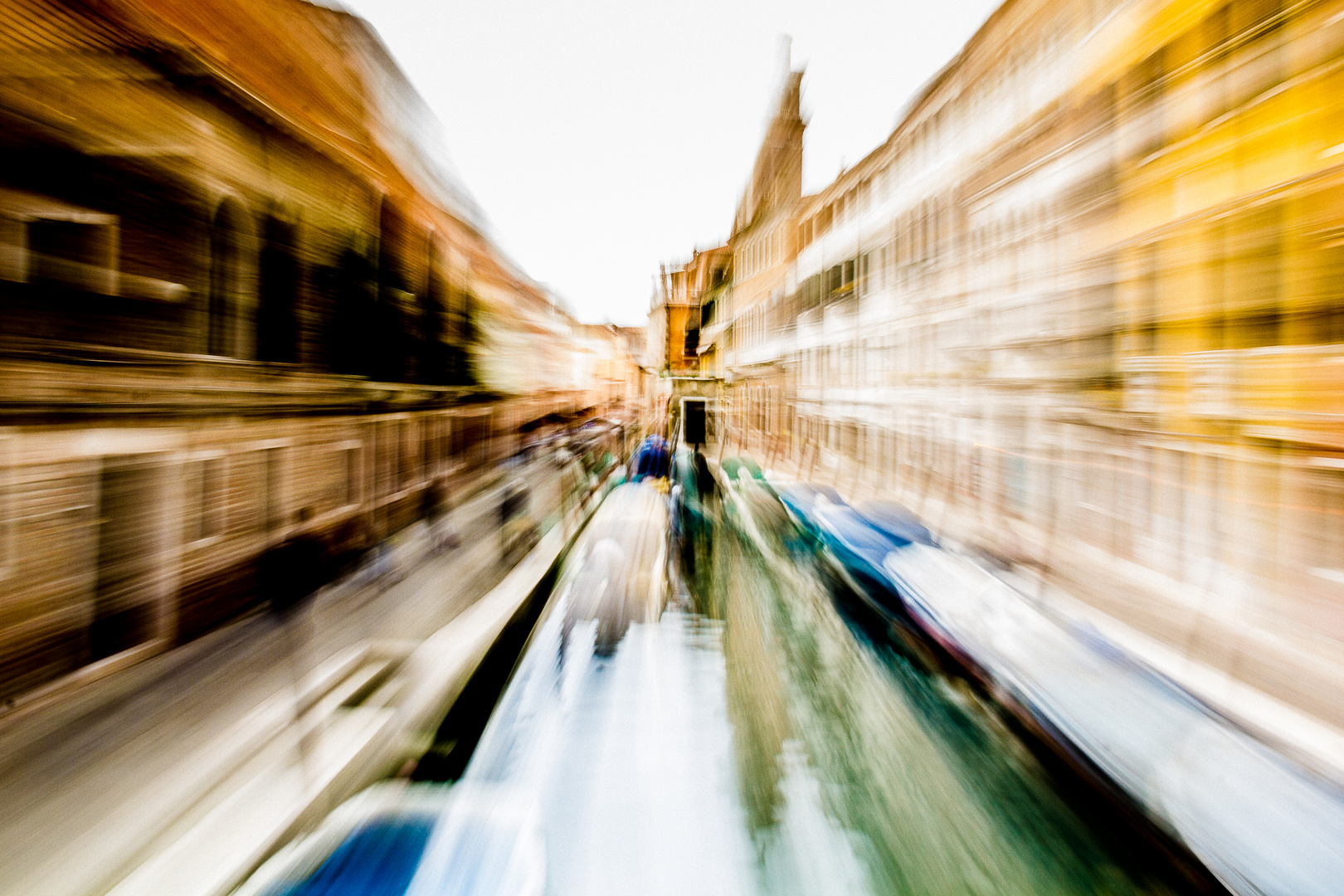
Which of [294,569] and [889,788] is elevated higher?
[294,569]

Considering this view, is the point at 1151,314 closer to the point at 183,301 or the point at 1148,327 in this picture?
the point at 1148,327

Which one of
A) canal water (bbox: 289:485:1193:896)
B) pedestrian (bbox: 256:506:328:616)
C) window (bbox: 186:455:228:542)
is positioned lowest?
canal water (bbox: 289:485:1193:896)

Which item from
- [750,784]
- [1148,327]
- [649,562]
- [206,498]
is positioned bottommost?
[750,784]

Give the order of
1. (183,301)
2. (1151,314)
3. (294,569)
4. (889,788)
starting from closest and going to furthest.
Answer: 1. (889,788)
2. (183,301)
3. (1151,314)
4. (294,569)

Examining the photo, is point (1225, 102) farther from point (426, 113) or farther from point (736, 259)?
point (736, 259)

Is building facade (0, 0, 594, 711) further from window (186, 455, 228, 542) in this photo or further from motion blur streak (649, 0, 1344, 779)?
motion blur streak (649, 0, 1344, 779)

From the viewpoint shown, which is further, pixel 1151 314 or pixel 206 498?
pixel 1151 314

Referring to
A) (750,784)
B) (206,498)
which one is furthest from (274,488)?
(750,784)

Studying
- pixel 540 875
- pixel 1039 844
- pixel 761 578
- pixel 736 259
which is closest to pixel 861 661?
pixel 1039 844

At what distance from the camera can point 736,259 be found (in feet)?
57.1

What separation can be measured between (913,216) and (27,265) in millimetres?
7722

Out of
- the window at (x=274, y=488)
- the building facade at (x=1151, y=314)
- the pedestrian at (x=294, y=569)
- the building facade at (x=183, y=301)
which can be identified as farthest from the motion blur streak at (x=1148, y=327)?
the window at (x=274, y=488)

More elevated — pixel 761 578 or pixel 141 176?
pixel 141 176

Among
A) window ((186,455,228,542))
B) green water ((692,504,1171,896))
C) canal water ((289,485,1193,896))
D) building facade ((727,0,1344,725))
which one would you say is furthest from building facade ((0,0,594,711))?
building facade ((727,0,1344,725))
